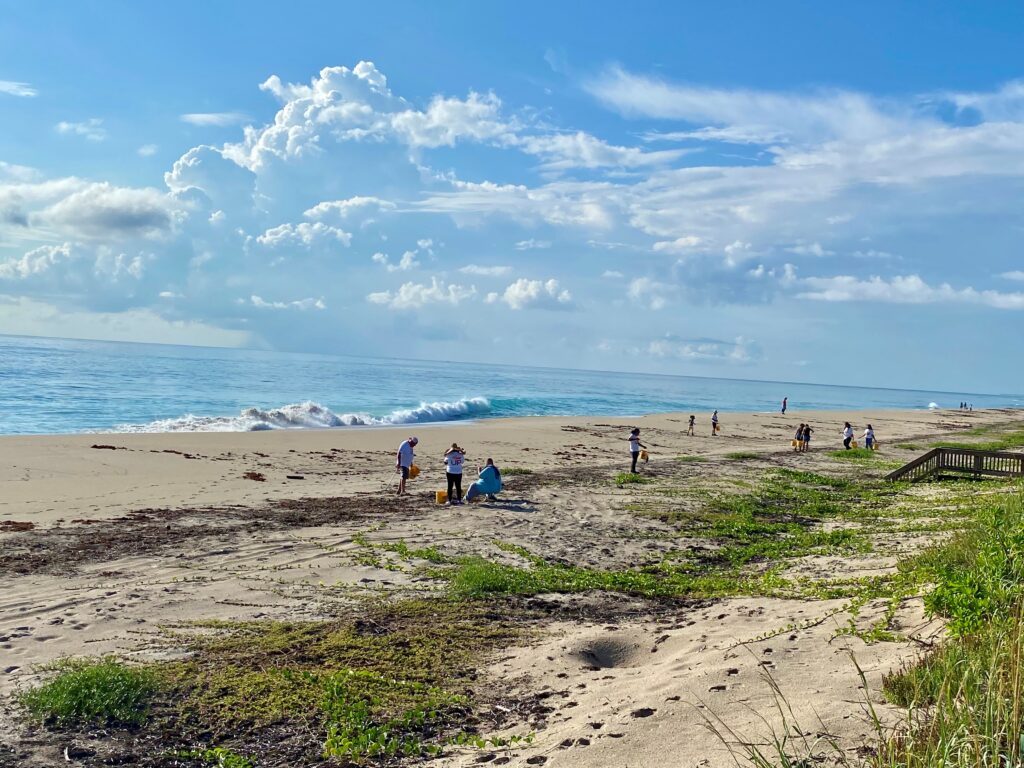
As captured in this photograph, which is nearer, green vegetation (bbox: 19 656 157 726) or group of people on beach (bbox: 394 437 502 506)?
green vegetation (bbox: 19 656 157 726)

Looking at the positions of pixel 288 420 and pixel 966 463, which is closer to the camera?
pixel 966 463

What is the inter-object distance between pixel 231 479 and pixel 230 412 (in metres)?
28.7

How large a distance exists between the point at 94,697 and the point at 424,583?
481 cm

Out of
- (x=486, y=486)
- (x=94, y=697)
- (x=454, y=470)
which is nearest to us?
(x=94, y=697)

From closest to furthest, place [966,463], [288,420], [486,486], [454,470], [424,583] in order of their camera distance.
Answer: [424,583] → [454,470] → [486,486] → [966,463] → [288,420]

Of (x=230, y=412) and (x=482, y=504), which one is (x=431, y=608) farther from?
(x=230, y=412)

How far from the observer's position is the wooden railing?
69.8 feet

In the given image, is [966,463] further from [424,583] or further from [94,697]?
[94,697]

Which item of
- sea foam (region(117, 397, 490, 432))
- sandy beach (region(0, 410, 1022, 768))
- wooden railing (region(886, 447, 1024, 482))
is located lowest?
sea foam (region(117, 397, 490, 432))

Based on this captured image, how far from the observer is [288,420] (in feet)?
146

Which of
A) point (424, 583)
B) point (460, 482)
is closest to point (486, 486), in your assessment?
point (460, 482)

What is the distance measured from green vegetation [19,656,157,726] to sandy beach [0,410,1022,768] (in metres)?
0.20

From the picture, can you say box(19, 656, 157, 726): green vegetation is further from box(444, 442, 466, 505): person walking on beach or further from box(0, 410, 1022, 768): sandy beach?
box(444, 442, 466, 505): person walking on beach

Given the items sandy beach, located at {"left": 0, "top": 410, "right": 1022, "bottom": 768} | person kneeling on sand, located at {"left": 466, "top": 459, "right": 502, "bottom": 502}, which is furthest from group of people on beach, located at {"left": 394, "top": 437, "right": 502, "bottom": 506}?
sandy beach, located at {"left": 0, "top": 410, "right": 1022, "bottom": 768}
